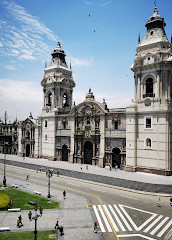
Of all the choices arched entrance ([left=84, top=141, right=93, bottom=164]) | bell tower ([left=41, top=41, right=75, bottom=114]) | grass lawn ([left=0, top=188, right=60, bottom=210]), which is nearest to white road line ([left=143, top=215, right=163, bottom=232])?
grass lawn ([left=0, top=188, right=60, bottom=210])

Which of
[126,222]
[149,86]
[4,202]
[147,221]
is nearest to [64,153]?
[149,86]

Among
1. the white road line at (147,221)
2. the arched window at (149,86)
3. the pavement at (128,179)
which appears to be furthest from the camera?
the arched window at (149,86)

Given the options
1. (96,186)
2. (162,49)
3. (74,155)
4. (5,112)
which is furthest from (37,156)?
(162,49)

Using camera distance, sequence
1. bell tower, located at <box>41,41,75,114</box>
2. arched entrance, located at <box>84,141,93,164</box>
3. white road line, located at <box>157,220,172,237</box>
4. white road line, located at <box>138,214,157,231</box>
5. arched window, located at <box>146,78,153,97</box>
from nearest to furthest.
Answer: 1. white road line, located at <box>157,220,172,237</box>
2. white road line, located at <box>138,214,157,231</box>
3. arched window, located at <box>146,78,153,97</box>
4. arched entrance, located at <box>84,141,93,164</box>
5. bell tower, located at <box>41,41,75,114</box>

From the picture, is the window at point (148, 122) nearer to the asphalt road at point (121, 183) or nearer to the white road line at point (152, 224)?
the asphalt road at point (121, 183)

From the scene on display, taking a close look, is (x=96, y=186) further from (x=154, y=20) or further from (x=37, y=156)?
(x=154, y=20)

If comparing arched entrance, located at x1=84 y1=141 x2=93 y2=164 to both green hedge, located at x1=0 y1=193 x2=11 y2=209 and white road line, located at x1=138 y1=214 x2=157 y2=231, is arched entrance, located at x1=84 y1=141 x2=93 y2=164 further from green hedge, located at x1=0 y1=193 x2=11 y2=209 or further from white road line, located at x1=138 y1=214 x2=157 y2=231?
white road line, located at x1=138 y1=214 x2=157 y2=231

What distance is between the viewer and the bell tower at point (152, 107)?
3991 cm

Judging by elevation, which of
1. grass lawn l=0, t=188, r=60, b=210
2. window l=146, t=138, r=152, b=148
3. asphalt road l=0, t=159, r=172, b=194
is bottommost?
grass lawn l=0, t=188, r=60, b=210

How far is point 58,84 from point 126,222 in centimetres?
4591

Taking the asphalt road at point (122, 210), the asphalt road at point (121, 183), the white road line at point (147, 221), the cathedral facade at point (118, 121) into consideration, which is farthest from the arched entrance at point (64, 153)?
the white road line at point (147, 221)

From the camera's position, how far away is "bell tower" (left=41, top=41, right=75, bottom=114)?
6031 centimetres

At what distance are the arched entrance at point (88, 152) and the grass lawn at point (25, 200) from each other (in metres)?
24.1

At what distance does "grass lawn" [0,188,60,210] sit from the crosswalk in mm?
5566
